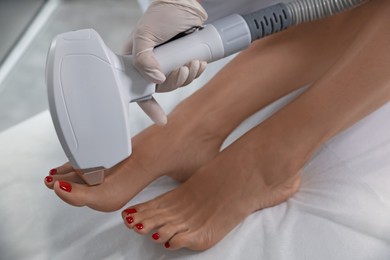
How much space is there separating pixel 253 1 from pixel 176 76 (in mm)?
396

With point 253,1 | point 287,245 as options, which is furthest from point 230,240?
point 253,1

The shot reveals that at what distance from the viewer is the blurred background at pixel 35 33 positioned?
1.68 meters

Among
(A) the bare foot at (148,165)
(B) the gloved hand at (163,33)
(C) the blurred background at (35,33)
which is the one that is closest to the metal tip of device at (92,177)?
(A) the bare foot at (148,165)

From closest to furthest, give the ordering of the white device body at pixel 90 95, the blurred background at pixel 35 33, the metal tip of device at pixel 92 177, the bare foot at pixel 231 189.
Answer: the white device body at pixel 90 95 < the metal tip of device at pixel 92 177 < the bare foot at pixel 231 189 < the blurred background at pixel 35 33

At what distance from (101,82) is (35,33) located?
1.26m

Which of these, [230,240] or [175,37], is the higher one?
[175,37]

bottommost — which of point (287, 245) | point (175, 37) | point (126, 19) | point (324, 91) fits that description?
point (126, 19)

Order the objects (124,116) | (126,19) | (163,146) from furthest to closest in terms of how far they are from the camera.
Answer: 1. (126,19)
2. (163,146)
3. (124,116)

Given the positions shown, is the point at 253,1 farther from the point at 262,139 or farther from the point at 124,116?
the point at 124,116

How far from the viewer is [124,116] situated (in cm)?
76

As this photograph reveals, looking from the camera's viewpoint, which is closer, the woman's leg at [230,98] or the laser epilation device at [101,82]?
the laser epilation device at [101,82]

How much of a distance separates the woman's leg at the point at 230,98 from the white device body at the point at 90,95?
23 centimetres

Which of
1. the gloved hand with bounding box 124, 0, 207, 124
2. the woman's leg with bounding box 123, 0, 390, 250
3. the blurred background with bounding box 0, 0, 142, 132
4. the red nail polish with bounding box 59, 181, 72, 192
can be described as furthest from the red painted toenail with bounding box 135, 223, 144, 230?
the blurred background with bounding box 0, 0, 142, 132

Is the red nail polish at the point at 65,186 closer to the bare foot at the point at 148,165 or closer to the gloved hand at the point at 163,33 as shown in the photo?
the bare foot at the point at 148,165
